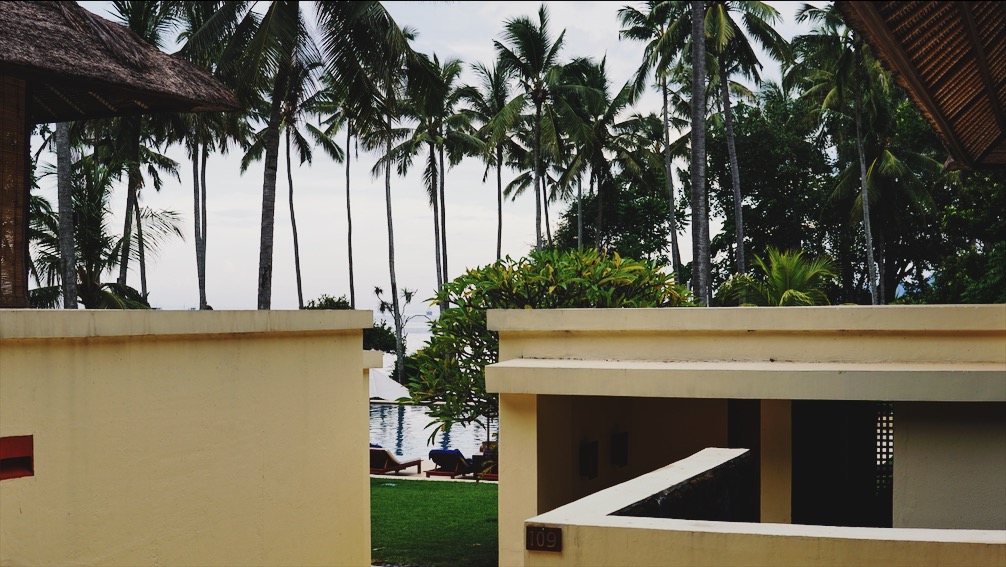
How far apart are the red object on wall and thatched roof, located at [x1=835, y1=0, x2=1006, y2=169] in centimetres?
513

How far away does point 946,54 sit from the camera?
16.6 ft

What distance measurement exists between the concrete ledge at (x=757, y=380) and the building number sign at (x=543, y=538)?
3442mm

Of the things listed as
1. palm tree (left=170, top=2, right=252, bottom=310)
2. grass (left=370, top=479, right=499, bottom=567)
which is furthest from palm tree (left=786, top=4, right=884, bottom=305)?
palm tree (left=170, top=2, right=252, bottom=310)

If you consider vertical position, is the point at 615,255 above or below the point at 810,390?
above

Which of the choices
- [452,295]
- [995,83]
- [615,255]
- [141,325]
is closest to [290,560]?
[141,325]

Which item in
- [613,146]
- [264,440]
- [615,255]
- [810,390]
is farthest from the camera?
[613,146]

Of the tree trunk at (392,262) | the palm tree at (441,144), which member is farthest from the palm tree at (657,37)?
the tree trunk at (392,262)

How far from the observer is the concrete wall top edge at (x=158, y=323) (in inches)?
227

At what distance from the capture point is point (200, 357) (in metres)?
7.34

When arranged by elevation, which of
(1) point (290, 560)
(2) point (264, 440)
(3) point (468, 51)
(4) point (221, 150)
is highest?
(3) point (468, 51)

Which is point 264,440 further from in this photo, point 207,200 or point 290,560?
point 207,200

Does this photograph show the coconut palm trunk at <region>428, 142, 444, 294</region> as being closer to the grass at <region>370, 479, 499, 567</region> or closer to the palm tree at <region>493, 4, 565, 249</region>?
the palm tree at <region>493, 4, 565, 249</region>

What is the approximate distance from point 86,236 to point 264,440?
34.8ft

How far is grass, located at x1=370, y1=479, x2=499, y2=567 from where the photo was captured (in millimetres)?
12752
